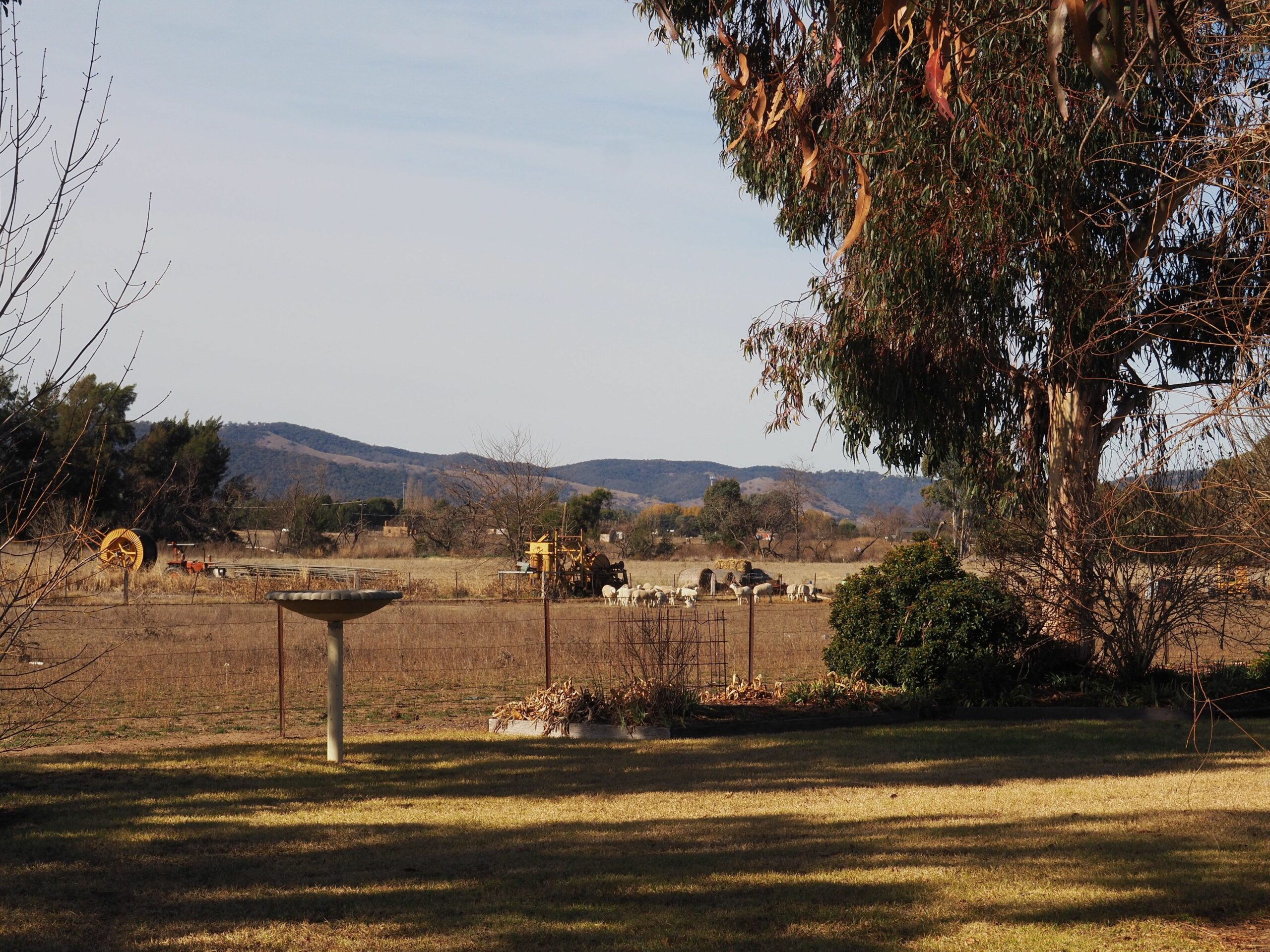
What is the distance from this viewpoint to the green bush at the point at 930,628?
13086mm

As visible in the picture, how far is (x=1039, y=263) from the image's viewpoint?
1277cm

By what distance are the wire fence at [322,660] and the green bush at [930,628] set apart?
1287 millimetres

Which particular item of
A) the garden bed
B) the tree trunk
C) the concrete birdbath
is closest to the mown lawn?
the concrete birdbath

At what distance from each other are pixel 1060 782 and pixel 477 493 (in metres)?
42.2

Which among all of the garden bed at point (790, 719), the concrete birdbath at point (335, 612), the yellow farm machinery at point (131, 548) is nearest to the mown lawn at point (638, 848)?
the concrete birdbath at point (335, 612)

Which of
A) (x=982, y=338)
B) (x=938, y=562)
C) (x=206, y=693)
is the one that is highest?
(x=982, y=338)

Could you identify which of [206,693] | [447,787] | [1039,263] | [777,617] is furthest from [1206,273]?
[777,617]

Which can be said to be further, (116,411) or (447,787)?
(116,411)

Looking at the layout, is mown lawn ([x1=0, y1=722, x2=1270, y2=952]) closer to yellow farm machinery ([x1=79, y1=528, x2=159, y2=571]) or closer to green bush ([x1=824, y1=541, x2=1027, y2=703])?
green bush ([x1=824, y1=541, x2=1027, y2=703])

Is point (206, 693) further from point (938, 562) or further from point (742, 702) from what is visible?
point (938, 562)

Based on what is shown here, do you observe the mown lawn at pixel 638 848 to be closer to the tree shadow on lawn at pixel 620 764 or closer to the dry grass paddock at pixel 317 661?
the tree shadow on lawn at pixel 620 764

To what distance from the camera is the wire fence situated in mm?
13094

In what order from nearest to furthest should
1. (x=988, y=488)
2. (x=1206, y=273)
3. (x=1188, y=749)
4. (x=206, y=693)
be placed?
(x=1188, y=749) < (x=1206, y=273) < (x=206, y=693) < (x=988, y=488)

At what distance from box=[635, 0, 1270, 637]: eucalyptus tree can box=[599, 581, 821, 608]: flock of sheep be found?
1259 cm
